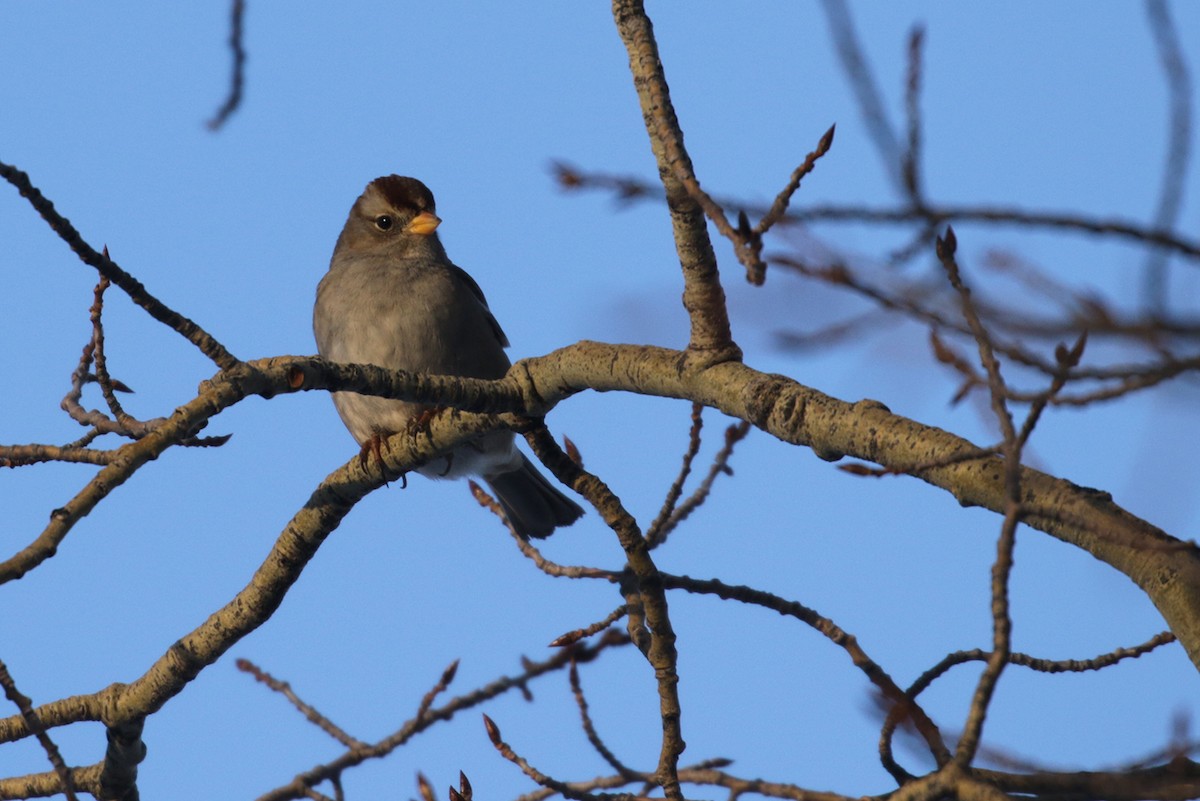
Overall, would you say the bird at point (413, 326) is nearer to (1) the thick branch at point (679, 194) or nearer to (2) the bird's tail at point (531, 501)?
(2) the bird's tail at point (531, 501)

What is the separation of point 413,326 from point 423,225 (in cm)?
105

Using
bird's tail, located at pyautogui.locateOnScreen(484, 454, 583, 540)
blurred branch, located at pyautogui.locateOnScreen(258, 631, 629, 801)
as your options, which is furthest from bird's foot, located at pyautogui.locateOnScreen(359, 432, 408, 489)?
bird's tail, located at pyautogui.locateOnScreen(484, 454, 583, 540)

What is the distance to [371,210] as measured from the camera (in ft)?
25.5

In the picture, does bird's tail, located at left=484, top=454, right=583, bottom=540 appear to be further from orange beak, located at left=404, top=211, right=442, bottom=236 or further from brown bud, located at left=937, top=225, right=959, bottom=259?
brown bud, located at left=937, top=225, right=959, bottom=259

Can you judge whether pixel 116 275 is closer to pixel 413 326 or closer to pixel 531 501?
pixel 413 326

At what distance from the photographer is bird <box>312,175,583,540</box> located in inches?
264

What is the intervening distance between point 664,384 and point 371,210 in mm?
4148

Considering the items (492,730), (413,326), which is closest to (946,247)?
(492,730)

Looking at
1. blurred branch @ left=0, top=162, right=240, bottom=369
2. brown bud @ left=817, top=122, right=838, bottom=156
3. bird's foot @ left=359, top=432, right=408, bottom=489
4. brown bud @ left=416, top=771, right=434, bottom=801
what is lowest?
brown bud @ left=416, top=771, right=434, bottom=801

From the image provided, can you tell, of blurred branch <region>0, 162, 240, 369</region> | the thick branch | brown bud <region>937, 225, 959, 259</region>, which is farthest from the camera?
the thick branch

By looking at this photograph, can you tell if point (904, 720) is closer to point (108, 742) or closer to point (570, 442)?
point (570, 442)

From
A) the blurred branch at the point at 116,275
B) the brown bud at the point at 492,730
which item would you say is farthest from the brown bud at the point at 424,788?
the blurred branch at the point at 116,275

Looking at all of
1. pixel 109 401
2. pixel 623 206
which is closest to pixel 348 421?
pixel 109 401

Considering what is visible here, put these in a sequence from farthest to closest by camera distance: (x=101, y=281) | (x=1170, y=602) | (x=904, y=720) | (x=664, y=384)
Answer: (x=101, y=281)
(x=664, y=384)
(x=1170, y=602)
(x=904, y=720)
